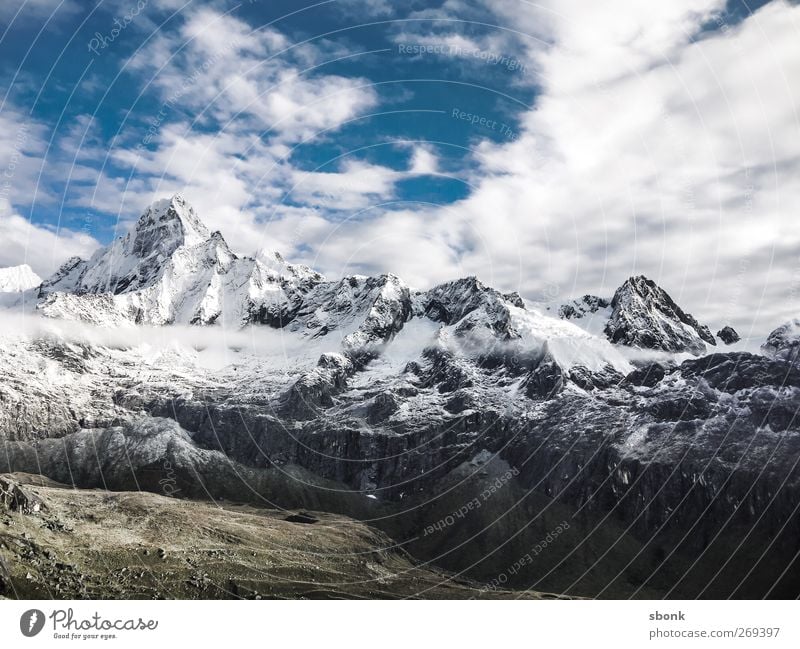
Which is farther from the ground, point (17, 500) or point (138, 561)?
point (17, 500)

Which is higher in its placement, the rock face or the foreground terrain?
the rock face

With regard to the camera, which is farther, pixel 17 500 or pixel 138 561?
pixel 17 500

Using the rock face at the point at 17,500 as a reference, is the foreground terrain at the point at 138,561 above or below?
below

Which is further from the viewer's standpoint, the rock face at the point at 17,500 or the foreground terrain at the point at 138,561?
the rock face at the point at 17,500

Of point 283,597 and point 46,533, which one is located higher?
point 46,533

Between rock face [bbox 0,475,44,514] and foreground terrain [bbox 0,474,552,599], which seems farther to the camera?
rock face [bbox 0,475,44,514]
